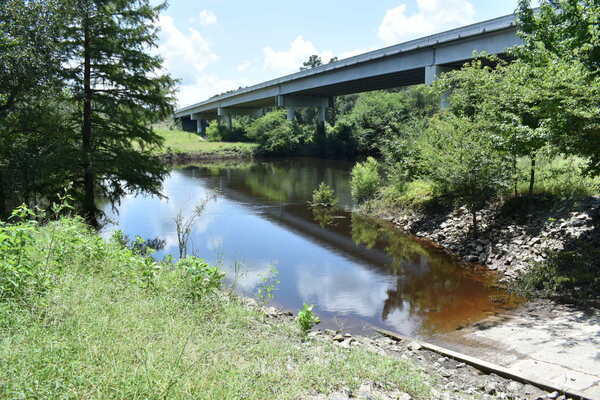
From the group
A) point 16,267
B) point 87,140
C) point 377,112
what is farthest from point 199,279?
point 377,112

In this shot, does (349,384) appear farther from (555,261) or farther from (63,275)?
(555,261)

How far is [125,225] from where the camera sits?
19.9m

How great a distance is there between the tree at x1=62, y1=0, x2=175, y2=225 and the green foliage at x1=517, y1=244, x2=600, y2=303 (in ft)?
43.3

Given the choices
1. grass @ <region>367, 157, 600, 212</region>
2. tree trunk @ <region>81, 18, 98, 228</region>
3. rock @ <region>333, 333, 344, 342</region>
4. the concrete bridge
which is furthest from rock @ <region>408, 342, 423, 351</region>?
the concrete bridge

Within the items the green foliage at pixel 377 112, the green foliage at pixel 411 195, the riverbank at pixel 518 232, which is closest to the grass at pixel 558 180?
the riverbank at pixel 518 232

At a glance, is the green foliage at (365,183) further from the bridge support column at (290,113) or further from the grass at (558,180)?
the bridge support column at (290,113)

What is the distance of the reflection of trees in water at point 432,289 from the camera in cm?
995

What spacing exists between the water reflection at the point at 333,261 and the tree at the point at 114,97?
210 centimetres

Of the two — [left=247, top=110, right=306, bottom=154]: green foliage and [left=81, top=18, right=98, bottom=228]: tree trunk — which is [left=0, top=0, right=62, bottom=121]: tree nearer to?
[left=81, top=18, right=98, bottom=228]: tree trunk

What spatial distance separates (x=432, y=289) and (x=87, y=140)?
42.8 feet

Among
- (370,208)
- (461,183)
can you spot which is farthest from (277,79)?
(461,183)

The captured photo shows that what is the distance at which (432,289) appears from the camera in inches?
462

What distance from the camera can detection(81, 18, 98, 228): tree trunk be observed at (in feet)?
52.0

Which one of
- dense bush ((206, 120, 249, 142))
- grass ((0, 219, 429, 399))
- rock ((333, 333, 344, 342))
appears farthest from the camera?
dense bush ((206, 120, 249, 142))
